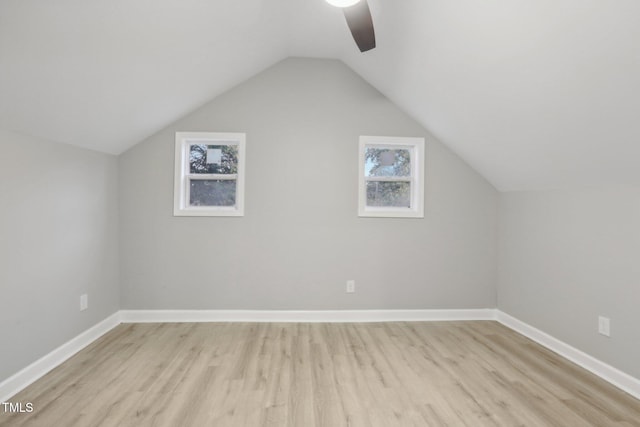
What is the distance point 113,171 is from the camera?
10.8 ft

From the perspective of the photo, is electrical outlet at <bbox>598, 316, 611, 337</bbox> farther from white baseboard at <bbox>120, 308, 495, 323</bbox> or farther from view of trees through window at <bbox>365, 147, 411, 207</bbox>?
view of trees through window at <bbox>365, 147, 411, 207</bbox>

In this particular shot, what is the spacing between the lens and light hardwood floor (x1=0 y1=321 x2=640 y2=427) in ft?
6.13

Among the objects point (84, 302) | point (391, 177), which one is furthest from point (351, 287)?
point (84, 302)

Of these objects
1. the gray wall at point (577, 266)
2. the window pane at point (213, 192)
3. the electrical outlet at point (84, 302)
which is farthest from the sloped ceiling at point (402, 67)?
the electrical outlet at point (84, 302)

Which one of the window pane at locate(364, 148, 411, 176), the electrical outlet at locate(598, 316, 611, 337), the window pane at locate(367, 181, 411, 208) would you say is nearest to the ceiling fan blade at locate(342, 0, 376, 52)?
the window pane at locate(364, 148, 411, 176)

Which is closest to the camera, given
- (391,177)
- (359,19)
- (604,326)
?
(359,19)

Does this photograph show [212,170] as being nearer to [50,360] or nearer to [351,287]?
[351,287]

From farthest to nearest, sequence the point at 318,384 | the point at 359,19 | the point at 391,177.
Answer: the point at 391,177 → the point at 318,384 → the point at 359,19

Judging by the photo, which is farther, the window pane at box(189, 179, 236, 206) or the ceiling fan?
the window pane at box(189, 179, 236, 206)

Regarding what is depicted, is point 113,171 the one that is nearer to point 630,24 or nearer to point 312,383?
point 312,383

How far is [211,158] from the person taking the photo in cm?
353

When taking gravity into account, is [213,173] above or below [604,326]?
above

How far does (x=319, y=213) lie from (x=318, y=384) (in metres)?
1.75

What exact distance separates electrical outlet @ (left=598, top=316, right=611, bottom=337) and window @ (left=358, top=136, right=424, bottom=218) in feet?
5.58
